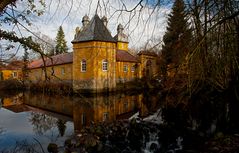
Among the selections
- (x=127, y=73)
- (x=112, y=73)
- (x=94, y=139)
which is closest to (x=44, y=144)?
(x=94, y=139)

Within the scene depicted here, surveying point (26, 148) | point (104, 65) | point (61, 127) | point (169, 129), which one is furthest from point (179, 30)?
point (104, 65)

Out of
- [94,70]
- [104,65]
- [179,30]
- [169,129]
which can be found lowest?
[169,129]

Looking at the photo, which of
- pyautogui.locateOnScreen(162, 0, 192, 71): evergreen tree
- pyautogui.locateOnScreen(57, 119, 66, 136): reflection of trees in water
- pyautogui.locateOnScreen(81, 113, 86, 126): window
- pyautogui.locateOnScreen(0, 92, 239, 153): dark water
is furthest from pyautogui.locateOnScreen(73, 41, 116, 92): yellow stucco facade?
pyautogui.locateOnScreen(162, 0, 192, 71): evergreen tree

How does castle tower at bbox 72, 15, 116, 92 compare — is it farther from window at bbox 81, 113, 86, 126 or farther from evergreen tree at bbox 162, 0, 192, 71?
evergreen tree at bbox 162, 0, 192, 71

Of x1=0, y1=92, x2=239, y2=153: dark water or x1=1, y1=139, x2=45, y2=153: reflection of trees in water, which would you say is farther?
x1=0, y1=92, x2=239, y2=153: dark water

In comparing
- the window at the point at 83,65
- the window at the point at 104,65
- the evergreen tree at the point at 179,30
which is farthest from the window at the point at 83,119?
the window at the point at 104,65

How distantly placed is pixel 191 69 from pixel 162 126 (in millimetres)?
6550

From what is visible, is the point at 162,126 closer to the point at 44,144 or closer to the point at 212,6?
the point at 44,144

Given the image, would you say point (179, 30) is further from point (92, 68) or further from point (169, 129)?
point (92, 68)

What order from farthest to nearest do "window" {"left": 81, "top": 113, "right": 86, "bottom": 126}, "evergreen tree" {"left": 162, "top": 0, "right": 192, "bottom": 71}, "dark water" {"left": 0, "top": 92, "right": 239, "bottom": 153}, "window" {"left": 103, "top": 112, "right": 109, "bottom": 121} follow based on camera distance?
"window" {"left": 103, "top": 112, "right": 109, "bottom": 121}
"window" {"left": 81, "top": 113, "right": 86, "bottom": 126}
"dark water" {"left": 0, "top": 92, "right": 239, "bottom": 153}
"evergreen tree" {"left": 162, "top": 0, "right": 192, "bottom": 71}

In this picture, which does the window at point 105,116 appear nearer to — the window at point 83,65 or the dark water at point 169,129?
the dark water at point 169,129

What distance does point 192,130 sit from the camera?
870 centimetres

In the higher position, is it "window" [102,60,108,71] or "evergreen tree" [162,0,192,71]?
"window" [102,60,108,71]

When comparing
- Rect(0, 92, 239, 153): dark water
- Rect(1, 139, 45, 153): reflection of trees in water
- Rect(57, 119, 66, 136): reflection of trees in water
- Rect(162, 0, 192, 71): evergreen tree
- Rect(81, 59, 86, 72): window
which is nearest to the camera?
Rect(162, 0, 192, 71): evergreen tree
